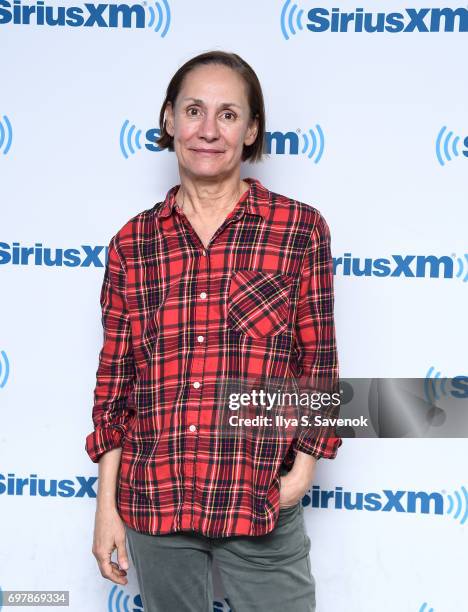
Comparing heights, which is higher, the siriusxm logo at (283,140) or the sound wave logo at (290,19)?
the sound wave logo at (290,19)

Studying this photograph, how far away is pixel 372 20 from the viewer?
59.4 inches

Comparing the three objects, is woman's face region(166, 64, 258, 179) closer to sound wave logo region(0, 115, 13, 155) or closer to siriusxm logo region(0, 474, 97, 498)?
sound wave logo region(0, 115, 13, 155)

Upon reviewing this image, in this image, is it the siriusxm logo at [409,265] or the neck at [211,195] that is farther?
the siriusxm logo at [409,265]

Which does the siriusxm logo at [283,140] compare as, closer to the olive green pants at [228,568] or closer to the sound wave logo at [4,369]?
the sound wave logo at [4,369]

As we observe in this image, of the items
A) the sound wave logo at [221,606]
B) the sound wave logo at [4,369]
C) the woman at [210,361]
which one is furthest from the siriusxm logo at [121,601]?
the sound wave logo at [4,369]

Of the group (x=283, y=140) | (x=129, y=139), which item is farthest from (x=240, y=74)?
(x=129, y=139)

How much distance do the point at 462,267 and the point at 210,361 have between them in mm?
774

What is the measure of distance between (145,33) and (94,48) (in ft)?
0.45

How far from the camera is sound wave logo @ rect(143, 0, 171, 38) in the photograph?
60.6 inches

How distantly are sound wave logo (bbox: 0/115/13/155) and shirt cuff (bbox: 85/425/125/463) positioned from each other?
0.83 metres

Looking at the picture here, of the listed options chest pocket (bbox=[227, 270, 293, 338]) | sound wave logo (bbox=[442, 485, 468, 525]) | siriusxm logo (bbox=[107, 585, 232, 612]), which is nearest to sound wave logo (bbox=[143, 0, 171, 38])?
chest pocket (bbox=[227, 270, 293, 338])

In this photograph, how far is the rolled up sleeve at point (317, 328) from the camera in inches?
45.7

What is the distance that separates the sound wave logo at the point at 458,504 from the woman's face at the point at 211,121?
40.7 inches

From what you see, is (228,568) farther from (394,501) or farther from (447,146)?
(447,146)
